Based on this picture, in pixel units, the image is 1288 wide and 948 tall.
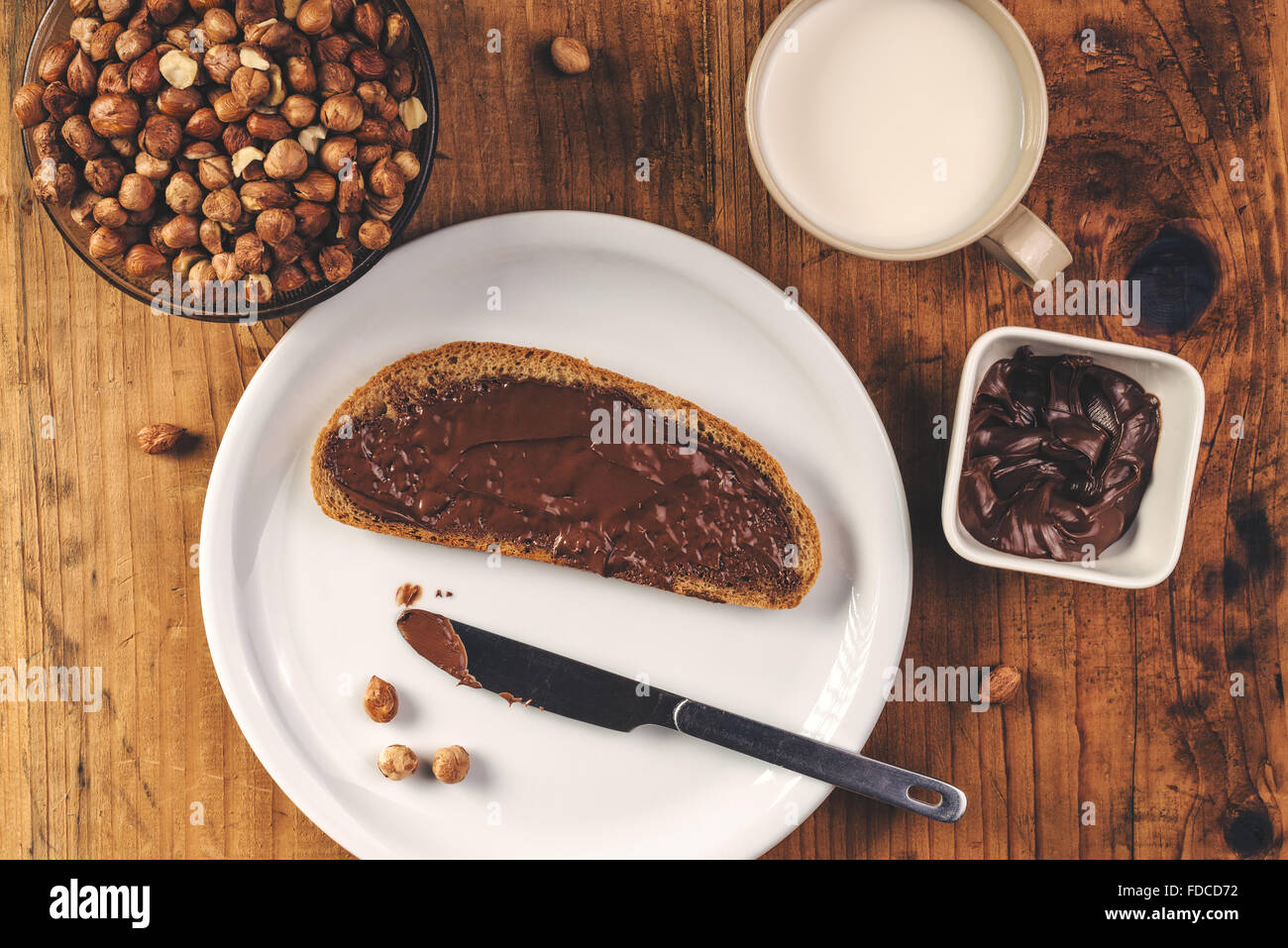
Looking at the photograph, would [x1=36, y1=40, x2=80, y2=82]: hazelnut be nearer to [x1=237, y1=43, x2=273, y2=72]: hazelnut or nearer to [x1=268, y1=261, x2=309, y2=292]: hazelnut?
[x1=237, y1=43, x2=273, y2=72]: hazelnut

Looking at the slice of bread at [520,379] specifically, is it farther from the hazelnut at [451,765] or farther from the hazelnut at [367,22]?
the hazelnut at [367,22]

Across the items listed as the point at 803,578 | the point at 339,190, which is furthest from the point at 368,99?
the point at 803,578

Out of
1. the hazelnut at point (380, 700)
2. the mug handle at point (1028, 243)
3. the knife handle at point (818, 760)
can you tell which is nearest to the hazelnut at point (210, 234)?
the hazelnut at point (380, 700)

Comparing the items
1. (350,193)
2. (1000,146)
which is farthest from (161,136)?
(1000,146)

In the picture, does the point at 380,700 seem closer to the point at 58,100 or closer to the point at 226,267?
the point at 226,267

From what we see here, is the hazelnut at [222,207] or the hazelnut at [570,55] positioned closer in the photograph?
the hazelnut at [222,207]

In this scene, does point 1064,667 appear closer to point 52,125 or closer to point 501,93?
point 501,93
